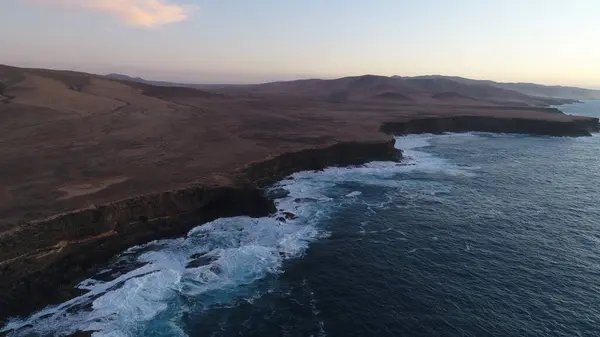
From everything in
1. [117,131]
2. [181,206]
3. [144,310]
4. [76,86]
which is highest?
[76,86]

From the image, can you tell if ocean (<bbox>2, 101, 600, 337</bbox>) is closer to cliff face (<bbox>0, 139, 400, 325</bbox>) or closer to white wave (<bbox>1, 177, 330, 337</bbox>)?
white wave (<bbox>1, 177, 330, 337</bbox>)

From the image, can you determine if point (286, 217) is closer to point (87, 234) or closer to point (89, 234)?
point (89, 234)

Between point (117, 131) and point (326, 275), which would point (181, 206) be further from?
point (117, 131)

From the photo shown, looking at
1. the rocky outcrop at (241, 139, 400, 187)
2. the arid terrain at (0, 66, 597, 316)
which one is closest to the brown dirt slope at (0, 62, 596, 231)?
the arid terrain at (0, 66, 597, 316)

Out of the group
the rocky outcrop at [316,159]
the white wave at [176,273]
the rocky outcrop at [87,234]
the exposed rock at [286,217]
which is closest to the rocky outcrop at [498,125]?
the rocky outcrop at [316,159]

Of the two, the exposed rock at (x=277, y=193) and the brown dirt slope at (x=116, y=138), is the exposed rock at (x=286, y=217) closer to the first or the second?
the exposed rock at (x=277, y=193)

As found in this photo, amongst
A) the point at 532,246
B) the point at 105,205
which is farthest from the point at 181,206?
the point at 532,246
